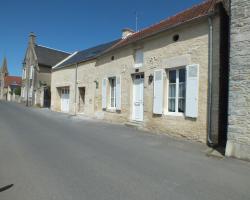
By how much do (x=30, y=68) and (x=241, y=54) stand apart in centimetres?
3053

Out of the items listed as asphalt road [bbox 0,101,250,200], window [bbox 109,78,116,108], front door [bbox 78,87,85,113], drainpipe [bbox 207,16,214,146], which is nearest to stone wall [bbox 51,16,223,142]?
drainpipe [bbox 207,16,214,146]

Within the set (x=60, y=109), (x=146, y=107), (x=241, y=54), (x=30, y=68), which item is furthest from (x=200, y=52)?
(x=30, y=68)

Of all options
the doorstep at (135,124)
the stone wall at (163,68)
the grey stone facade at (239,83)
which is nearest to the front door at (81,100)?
the stone wall at (163,68)

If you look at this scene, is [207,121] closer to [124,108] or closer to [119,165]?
[119,165]

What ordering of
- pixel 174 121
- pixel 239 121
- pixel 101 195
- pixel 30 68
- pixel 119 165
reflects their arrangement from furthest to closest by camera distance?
pixel 30 68, pixel 174 121, pixel 239 121, pixel 119 165, pixel 101 195

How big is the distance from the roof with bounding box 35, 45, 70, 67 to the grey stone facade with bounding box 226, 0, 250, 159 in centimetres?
2661

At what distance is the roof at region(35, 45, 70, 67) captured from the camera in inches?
1186

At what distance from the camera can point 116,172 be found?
15.4ft

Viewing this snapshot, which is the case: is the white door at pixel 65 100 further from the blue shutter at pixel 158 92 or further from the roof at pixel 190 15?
the blue shutter at pixel 158 92

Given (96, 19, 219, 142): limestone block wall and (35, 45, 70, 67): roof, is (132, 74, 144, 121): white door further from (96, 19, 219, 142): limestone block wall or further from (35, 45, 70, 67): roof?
(35, 45, 70, 67): roof

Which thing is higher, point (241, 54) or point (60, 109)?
point (241, 54)

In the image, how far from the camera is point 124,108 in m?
11.8

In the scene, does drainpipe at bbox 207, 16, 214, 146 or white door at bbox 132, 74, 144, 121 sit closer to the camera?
drainpipe at bbox 207, 16, 214, 146

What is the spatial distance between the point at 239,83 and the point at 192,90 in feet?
6.85
